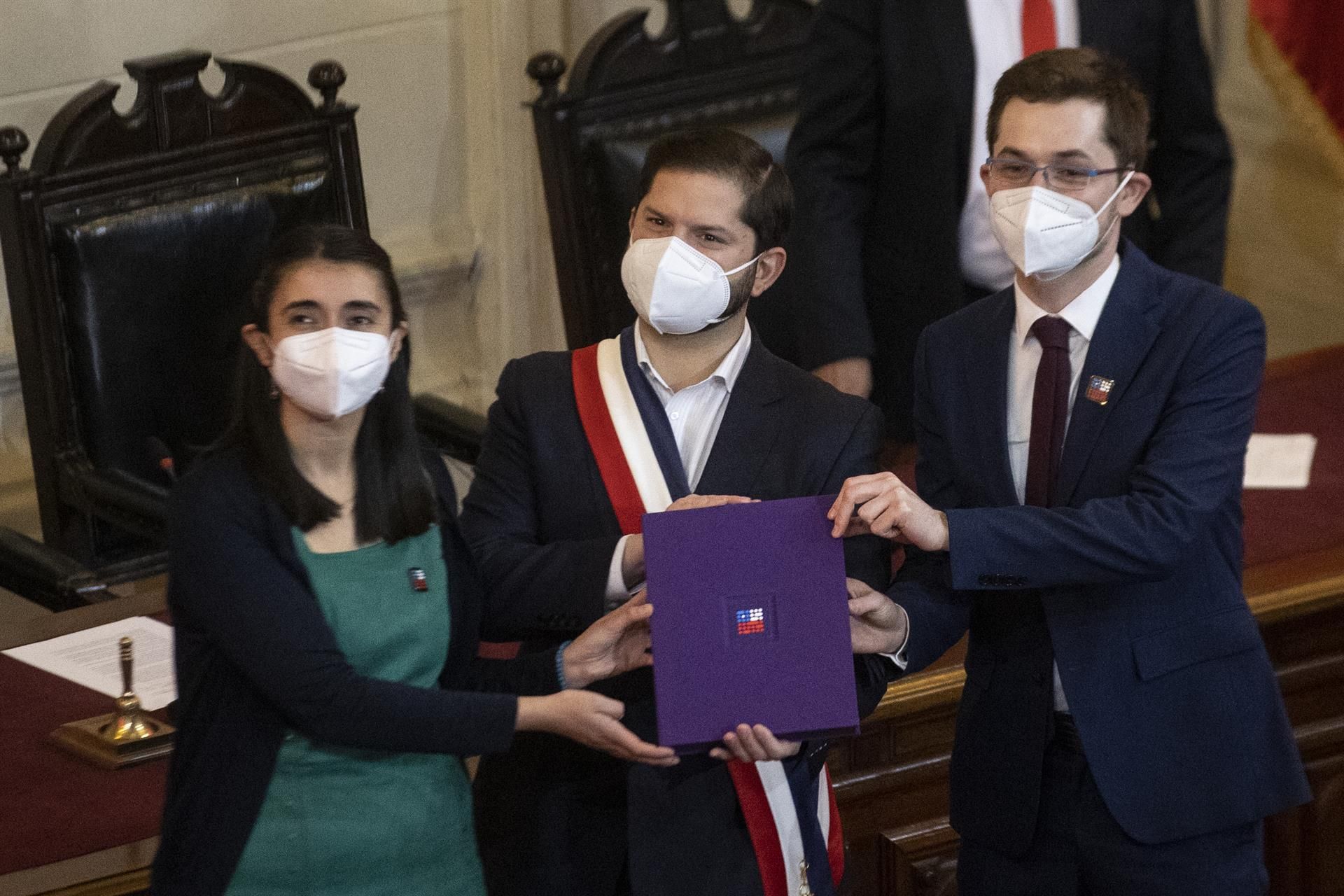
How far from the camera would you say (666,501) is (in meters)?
2.22

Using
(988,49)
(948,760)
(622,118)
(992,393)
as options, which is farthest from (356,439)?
(622,118)

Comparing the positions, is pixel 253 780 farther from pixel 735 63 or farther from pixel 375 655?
pixel 735 63

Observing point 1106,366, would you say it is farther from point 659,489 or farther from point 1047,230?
point 659,489

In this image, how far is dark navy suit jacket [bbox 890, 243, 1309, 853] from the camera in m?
2.18

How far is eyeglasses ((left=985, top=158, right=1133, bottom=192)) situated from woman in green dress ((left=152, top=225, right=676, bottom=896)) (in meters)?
0.68

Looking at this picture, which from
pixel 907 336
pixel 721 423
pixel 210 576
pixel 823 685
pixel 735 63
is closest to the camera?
pixel 210 576

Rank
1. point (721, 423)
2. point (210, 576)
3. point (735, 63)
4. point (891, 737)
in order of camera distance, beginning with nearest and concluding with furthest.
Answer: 1. point (210, 576)
2. point (721, 423)
3. point (891, 737)
4. point (735, 63)

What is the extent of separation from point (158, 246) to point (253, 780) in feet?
5.89

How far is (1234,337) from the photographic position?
2236mm

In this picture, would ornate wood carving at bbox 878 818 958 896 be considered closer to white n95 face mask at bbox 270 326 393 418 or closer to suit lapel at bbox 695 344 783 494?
suit lapel at bbox 695 344 783 494

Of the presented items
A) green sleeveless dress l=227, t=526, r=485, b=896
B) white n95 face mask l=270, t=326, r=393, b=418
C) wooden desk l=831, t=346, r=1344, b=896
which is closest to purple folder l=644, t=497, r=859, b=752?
green sleeveless dress l=227, t=526, r=485, b=896

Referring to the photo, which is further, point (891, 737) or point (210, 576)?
point (891, 737)

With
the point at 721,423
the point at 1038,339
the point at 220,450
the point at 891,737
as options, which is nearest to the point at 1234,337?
the point at 1038,339

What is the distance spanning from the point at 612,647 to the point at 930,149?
1.48m
